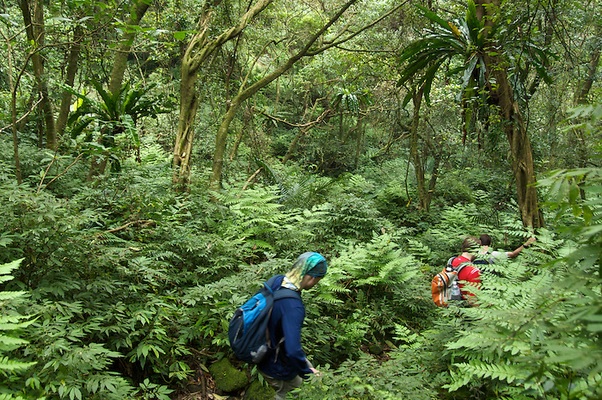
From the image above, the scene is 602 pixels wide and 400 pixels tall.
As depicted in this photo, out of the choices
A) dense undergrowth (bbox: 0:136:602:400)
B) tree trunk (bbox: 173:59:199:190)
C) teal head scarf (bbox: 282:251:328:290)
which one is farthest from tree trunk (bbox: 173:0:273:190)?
teal head scarf (bbox: 282:251:328:290)

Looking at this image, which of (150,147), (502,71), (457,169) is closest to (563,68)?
(502,71)

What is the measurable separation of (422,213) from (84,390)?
27.0 feet

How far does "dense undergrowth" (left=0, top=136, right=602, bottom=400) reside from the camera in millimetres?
1652

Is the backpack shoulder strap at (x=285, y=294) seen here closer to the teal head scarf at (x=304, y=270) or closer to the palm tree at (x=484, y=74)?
the teal head scarf at (x=304, y=270)

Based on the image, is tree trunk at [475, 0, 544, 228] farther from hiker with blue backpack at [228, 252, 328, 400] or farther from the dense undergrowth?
hiker with blue backpack at [228, 252, 328, 400]

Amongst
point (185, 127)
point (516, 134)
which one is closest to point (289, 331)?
point (516, 134)

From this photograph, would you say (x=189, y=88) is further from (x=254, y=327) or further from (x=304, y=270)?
(x=254, y=327)

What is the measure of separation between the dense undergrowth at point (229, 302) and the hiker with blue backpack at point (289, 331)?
186mm

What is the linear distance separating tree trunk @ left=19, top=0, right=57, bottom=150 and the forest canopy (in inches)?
1.5

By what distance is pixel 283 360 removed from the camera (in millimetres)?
2977

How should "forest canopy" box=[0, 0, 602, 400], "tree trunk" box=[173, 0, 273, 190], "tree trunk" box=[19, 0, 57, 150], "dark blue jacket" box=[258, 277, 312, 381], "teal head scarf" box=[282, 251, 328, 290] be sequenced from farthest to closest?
1. "tree trunk" box=[173, 0, 273, 190]
2. "tree trunk" box=[19, 0, 57, 150]
3. "teal head scarf" box=[282, 251, 328, 290]
4. "dark blue jacket" box=[258, 277, 312, 381]
5. "forest canopy" box=[0, 0, 602, 400]

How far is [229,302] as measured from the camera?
13.1ft

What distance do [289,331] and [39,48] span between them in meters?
3.88

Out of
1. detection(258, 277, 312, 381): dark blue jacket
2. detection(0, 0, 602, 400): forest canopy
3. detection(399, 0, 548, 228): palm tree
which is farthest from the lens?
detection(399, 0, 548, 228): palm tree
